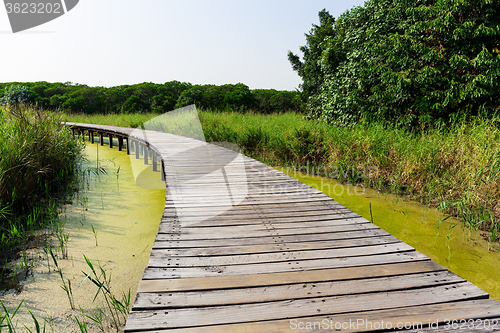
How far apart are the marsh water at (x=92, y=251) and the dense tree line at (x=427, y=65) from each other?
578 cm

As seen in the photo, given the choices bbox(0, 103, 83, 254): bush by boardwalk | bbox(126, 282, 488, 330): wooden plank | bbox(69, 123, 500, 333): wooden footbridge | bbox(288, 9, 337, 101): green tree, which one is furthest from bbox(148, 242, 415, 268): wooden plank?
bbox(288, 9, 337, 101): green tree

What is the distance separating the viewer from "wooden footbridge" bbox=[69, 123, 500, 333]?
1.13m

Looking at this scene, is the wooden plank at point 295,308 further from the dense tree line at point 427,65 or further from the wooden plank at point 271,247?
the dense tree line at point 427,65

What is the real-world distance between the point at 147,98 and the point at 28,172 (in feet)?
71.1

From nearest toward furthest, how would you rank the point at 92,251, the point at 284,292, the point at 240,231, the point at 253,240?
1. the point at 284,292
2. the point at 253,240
3. the point at 240,231
4. the point at 92,251

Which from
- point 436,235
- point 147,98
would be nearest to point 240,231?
point 436,235

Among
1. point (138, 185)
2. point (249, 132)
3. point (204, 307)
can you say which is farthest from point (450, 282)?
point (249, 132)

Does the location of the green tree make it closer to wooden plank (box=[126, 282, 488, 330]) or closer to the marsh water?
the marsh water

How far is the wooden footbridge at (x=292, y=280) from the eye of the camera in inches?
44.4

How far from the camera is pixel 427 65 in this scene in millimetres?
6473

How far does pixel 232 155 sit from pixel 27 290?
356cm

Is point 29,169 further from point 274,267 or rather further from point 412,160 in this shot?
point 412,160

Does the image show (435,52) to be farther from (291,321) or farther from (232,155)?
(291,321)

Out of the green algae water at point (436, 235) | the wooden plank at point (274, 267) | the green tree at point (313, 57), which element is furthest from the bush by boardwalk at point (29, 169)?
the green tree at point (313, 57)
